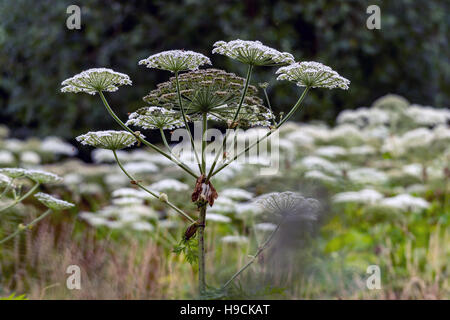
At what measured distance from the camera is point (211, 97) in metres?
1.59

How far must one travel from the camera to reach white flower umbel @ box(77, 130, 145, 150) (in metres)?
1.53

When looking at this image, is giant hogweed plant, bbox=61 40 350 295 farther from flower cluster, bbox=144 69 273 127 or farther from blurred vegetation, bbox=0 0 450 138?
blurred vegetation, bbox=0 0 450 138

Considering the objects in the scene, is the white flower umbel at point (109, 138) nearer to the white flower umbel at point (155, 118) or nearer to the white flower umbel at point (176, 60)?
the white flower umbel at point (155, 118)

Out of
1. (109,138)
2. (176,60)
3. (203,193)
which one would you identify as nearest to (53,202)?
(109,138)

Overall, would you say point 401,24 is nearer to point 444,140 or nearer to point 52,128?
point 444,140

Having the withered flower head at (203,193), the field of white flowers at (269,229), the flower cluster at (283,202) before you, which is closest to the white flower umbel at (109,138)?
the withered flower head at (203,193)

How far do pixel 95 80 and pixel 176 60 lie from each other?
28 cm

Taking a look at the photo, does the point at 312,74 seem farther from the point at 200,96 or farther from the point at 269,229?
the point at 269,229

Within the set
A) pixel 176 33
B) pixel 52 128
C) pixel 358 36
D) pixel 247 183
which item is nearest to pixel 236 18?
A: pixel 176 33

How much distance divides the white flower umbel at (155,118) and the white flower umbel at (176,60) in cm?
15

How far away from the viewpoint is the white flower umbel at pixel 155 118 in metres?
1.58
